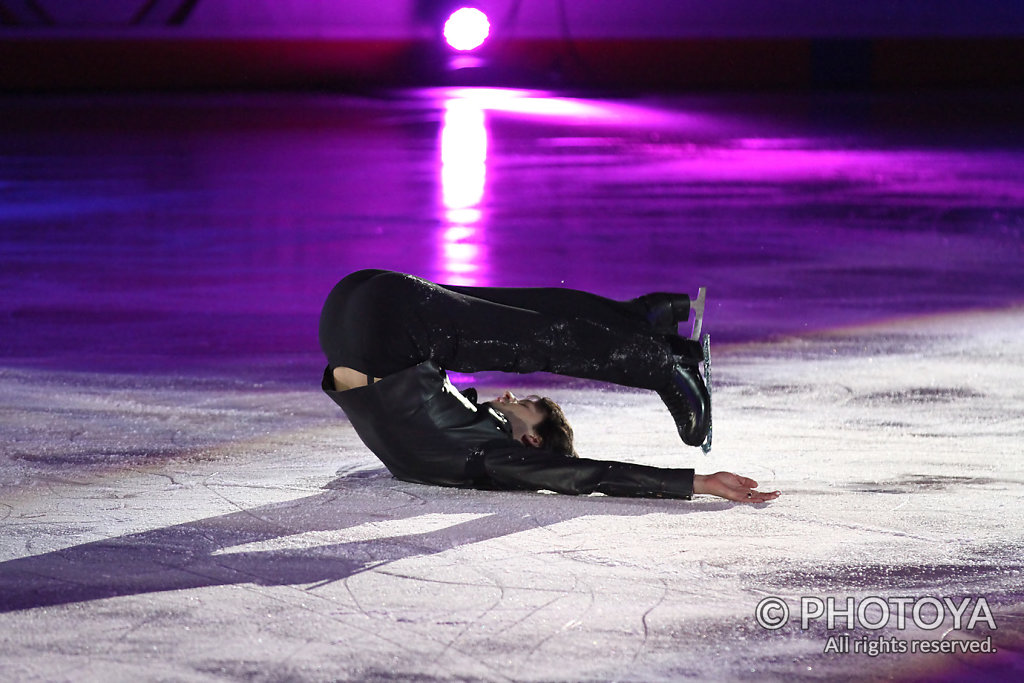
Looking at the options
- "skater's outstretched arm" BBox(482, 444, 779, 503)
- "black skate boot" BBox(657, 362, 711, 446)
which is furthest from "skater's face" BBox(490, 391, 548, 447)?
"black skate boot" BBox(657, 362, 711, 446)

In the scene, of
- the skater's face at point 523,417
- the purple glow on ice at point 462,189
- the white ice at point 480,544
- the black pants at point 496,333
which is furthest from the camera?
the purple glow on ice at point 462,189

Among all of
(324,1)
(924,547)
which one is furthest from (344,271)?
(324,1)

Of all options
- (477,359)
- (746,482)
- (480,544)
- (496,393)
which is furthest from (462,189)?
(480,544)

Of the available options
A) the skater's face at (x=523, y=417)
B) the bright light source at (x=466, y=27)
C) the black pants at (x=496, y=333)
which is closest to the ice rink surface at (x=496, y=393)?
the skater's face at (x=523, y=417)

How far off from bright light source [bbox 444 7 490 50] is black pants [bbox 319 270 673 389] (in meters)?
9.24

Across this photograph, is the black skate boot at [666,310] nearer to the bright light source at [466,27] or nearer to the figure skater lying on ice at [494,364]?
the figure skater lying on ice at [494,364]

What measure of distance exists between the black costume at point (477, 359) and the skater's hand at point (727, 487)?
0.9 inches

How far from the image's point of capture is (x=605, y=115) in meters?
9.91

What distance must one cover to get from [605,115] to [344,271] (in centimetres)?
517

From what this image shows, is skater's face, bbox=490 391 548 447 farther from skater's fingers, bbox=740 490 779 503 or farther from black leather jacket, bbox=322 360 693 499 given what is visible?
skater's fingers, bbox=740 490 779 503

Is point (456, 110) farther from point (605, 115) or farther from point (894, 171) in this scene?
point (894, 171)

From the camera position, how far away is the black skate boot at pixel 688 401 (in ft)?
8.61

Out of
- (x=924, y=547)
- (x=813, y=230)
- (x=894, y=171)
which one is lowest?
(x=924, y=547)

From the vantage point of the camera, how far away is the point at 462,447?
104 inches
